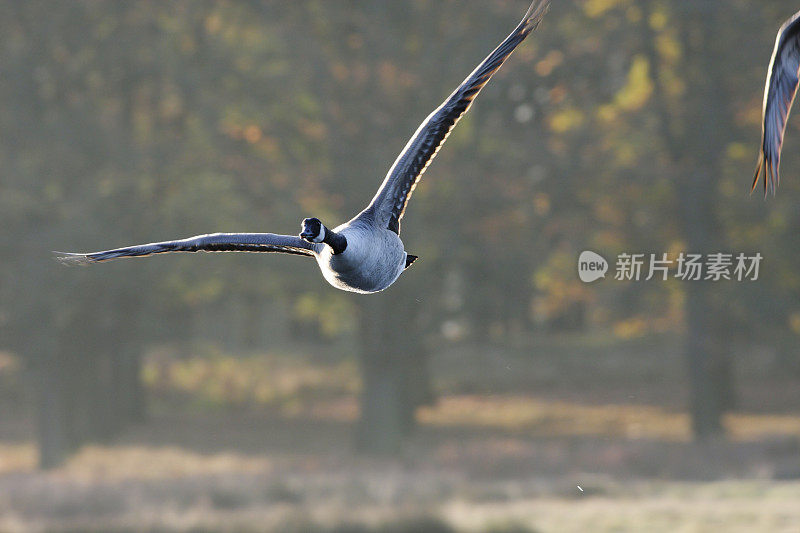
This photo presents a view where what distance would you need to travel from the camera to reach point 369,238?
15.9ft

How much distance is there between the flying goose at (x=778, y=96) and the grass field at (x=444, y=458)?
930cm

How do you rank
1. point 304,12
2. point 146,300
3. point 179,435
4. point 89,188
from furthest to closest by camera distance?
1. point 179,435
2. point 146,300
3. point 304,12
4. point 89,188

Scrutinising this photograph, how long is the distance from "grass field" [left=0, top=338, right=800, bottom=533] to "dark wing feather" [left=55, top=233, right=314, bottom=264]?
30.8 ft

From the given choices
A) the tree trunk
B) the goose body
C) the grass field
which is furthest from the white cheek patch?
the tree trunk

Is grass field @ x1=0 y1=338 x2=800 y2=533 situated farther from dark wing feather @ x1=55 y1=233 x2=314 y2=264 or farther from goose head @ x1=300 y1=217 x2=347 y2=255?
goose head @ x1=300 y1=217 x2=347 y2=255

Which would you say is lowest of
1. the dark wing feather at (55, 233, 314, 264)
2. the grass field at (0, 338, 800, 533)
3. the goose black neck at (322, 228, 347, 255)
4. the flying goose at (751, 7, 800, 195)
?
the goose black neck at (322, 228, 347, 255)

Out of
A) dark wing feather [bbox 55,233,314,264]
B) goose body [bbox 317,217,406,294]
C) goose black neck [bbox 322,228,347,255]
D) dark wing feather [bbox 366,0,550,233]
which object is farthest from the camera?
dark wing feather [bbox 366,0,550,233]

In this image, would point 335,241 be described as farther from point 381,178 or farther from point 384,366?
point 384,366

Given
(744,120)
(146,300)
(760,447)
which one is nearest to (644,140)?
(744,120)

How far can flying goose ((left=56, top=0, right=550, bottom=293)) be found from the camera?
4473mm

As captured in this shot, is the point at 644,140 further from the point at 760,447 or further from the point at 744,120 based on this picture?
the point at 760,447

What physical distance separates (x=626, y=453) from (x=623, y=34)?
883 centimetres

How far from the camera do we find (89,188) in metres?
21.1

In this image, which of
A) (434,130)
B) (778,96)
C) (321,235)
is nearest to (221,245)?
(321,235)
